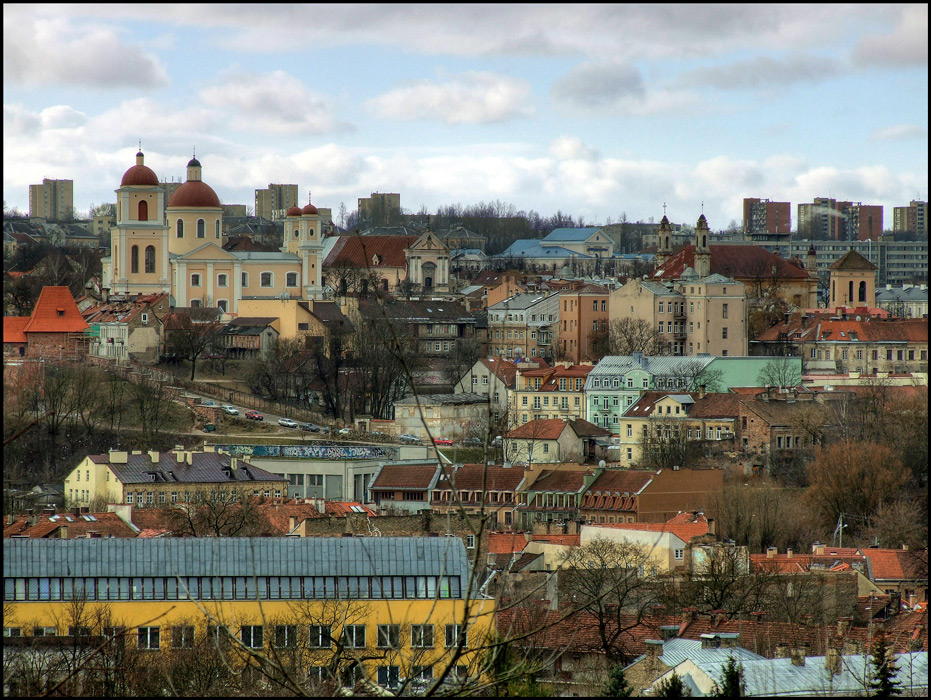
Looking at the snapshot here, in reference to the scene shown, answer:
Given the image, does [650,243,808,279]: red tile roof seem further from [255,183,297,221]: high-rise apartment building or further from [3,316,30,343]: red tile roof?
[255,183,297,221]: high-rise apartment building

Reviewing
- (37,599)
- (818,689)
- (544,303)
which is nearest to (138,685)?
(818,689)

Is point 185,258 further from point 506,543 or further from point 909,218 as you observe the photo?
point 909,218

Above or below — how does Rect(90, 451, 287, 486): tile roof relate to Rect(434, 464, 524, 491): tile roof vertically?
above

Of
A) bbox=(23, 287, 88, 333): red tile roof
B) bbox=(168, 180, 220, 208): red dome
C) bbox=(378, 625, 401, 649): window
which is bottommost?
bbox=(378, 625, 401, 649): window

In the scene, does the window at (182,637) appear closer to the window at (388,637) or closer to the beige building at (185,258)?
the window at (388,637)

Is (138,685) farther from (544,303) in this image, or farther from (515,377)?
(544,303)

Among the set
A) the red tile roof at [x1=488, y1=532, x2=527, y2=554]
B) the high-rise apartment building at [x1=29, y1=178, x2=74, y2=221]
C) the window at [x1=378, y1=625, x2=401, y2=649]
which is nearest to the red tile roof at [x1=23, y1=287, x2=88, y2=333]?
the red tile roof at [x1=488, y1=532, x2=527, y2=554]

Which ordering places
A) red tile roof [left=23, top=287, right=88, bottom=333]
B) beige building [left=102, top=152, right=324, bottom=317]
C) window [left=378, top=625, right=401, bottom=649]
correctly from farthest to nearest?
beige building [left=102, top=152, right=324, bottom=317] < red tile roof [left=23, top=287, right=88, bottom=333] < window [left=378, top=625, right=401, bottom=649]

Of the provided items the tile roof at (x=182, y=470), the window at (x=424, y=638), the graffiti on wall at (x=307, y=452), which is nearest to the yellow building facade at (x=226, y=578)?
the window at (x=424, y=638)
